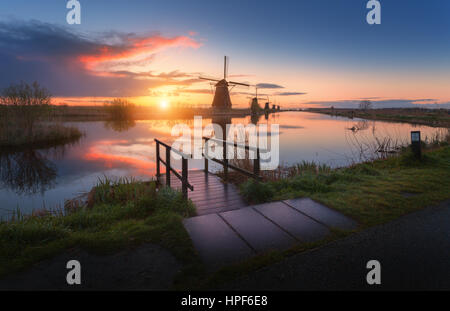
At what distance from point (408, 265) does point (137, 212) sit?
4.47 m

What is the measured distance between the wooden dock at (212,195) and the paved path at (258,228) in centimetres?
67

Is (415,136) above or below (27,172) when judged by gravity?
above

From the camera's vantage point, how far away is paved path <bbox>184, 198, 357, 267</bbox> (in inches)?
118

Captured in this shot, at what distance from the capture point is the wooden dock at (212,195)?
4949 millimetres

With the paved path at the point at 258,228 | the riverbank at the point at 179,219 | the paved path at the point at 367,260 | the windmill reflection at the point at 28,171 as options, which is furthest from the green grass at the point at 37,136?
the paved path at the point at 367,260

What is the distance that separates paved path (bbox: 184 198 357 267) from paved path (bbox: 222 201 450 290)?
1.13ft

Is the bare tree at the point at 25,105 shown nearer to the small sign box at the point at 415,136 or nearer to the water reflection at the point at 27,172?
the water reflection at the point at 27,172

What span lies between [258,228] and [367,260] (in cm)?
147

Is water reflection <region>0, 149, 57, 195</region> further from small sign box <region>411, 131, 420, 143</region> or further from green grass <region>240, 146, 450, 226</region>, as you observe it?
small sign box <region>411, 131, 420, 143</region>

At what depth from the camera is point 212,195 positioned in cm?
586

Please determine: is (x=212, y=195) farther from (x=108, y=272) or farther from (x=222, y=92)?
(x=222, y=92)

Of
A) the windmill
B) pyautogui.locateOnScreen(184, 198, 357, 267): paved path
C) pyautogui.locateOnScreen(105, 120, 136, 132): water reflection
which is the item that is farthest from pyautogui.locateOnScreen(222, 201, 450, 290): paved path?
the windmill

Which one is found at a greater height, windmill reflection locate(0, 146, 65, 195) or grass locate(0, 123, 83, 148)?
grass locate(0, 123, 83, 148)

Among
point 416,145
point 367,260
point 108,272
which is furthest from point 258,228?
point 416,145
